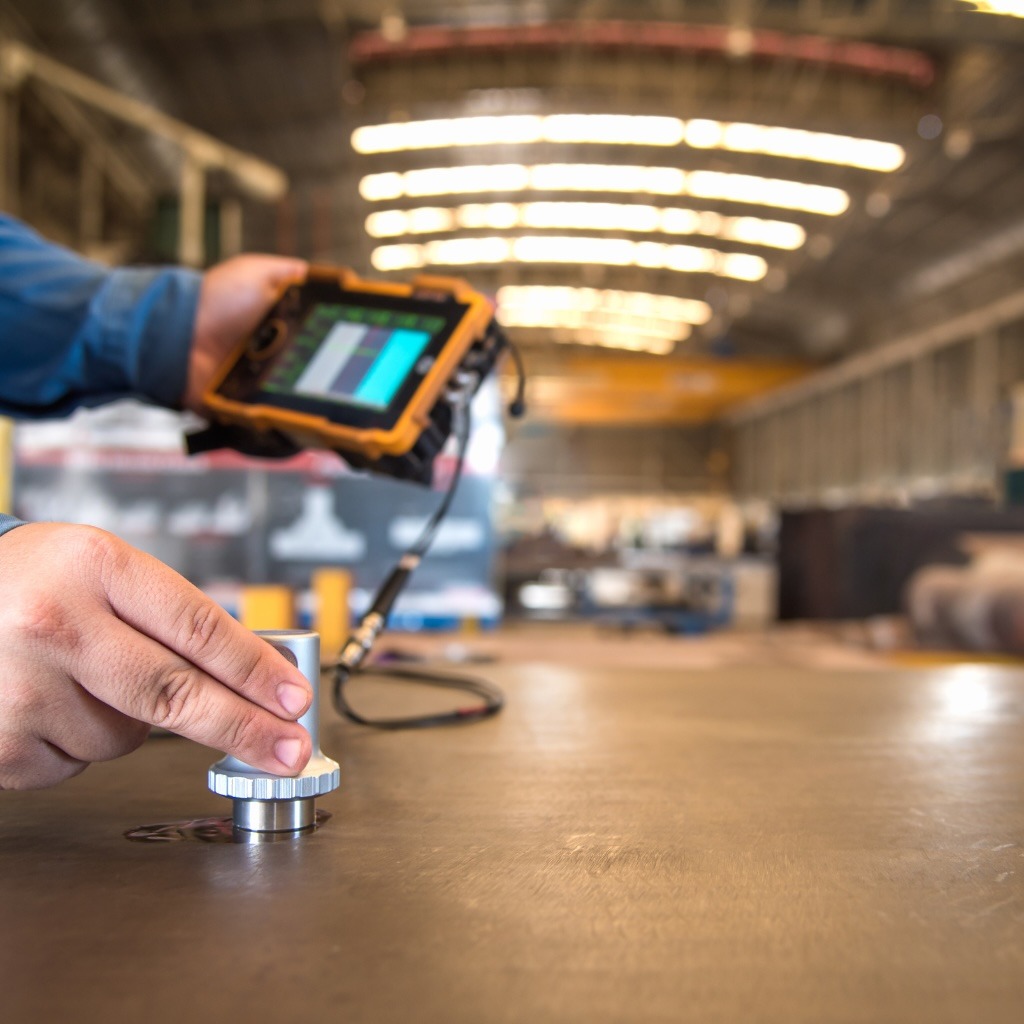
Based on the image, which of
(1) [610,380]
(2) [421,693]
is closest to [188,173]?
(2) [421,693]

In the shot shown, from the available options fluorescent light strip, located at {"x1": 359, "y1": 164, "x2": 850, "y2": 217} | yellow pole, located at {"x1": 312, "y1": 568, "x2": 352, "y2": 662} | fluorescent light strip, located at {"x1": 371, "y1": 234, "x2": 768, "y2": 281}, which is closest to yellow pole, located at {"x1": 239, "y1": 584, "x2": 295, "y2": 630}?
yellow pole, located at {"x1": 312, "y1": 568, "x2": 352, "y2": 662}

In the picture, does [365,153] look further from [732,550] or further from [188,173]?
[732,550]

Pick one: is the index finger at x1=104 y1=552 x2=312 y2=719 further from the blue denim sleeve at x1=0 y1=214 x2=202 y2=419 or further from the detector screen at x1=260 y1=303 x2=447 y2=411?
the blue denim sleeve at x1=0 y1=214 x2=202 y2=419

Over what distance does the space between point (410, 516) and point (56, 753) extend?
193 centimetres

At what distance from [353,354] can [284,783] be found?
491mm

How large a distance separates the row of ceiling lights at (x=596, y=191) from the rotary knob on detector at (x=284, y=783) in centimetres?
574

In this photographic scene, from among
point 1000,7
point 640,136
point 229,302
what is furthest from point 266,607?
point 640,136

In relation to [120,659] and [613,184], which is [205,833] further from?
[613,184]

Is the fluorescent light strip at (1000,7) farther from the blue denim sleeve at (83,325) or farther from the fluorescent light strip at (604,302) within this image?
the fluorescent light strip at (604,302)

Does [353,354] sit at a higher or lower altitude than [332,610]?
higher

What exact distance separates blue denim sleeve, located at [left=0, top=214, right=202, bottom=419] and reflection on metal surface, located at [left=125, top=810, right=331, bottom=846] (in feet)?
1.92

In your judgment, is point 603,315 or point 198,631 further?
point 603,315

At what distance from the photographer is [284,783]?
0.38 m

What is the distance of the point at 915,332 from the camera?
907cm
